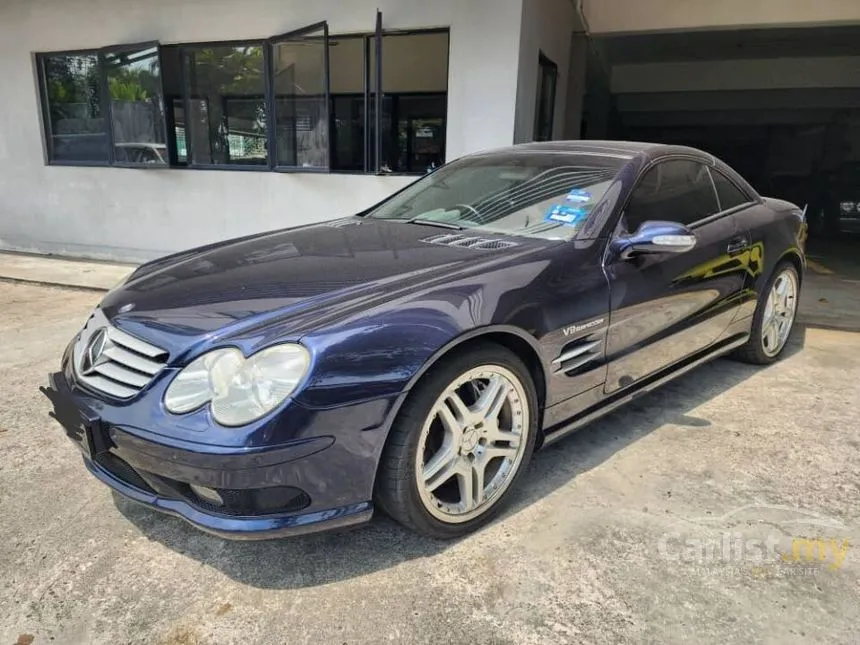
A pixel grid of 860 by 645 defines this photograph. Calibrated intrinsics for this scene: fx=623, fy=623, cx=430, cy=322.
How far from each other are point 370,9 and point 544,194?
4506 mm

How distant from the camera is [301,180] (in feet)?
23.5

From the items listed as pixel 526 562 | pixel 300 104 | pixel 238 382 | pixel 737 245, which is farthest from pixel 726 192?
pixel 300 104

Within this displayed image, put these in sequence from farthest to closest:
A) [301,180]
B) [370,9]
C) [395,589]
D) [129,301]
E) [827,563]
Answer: [301,180]
[370,9]
[129,301]
[827,563]
[395,589]

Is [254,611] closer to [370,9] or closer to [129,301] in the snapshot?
[129,301]

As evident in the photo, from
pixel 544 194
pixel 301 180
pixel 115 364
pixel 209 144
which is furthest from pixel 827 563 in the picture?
pixel 209 144

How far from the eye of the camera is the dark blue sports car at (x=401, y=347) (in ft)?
6.30

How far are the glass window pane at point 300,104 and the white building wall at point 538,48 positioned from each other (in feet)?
6.88

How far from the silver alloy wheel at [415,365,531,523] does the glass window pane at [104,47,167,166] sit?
6.79 m

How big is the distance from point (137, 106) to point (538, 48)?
195 inches

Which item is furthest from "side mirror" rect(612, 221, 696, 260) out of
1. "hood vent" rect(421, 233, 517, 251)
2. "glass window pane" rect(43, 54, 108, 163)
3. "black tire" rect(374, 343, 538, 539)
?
"glass window pane" rect(43, 54, 108, 163)

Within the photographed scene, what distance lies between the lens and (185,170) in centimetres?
775

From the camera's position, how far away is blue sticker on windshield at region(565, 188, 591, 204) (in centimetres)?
293

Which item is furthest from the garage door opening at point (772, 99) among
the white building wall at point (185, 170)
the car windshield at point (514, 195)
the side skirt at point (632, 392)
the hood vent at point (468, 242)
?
the hood vent at point (468, 242)

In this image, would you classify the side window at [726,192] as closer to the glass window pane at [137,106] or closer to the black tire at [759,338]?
the black tire at [759,338]
